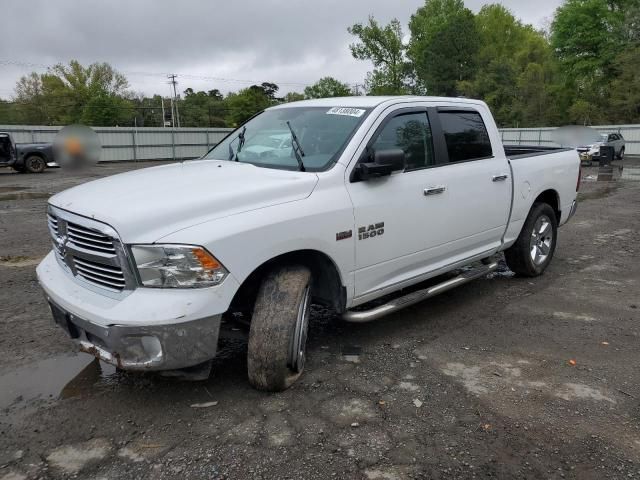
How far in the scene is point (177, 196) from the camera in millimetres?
3129

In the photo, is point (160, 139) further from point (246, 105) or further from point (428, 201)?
point (246, 105)

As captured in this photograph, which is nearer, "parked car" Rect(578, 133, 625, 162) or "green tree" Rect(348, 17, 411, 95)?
"parked car" Rect(578, 133, 625, 162)

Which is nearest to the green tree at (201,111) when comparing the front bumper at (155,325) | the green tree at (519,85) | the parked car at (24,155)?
the green tree at (519,85)

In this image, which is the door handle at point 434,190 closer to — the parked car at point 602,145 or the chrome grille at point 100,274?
the chrome grille at point 100,274

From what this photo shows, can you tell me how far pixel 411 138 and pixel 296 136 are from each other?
936 mm

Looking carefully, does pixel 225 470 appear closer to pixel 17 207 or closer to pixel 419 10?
pixel 17 207

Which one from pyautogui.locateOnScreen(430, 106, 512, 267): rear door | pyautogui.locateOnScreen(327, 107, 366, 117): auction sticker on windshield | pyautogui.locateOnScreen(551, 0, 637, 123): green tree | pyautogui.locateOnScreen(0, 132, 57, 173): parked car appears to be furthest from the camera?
pyautogui.locateOnScreen(551, 0, 637, 123): green tree

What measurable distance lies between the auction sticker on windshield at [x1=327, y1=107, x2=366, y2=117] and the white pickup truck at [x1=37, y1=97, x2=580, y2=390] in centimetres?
1

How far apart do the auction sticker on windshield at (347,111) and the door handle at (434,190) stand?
78 cm

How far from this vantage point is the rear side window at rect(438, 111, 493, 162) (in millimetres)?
4613

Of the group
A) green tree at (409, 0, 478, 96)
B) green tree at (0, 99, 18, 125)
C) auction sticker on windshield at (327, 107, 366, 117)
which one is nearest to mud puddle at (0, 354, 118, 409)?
auction sticker on windshield at (327, 107, 366, 117)

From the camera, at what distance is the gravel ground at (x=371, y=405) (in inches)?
106

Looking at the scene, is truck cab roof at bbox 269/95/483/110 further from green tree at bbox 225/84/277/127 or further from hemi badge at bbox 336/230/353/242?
green tree at bbox 225/84/277/127

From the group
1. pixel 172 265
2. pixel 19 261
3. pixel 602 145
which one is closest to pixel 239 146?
pixel 172 265
